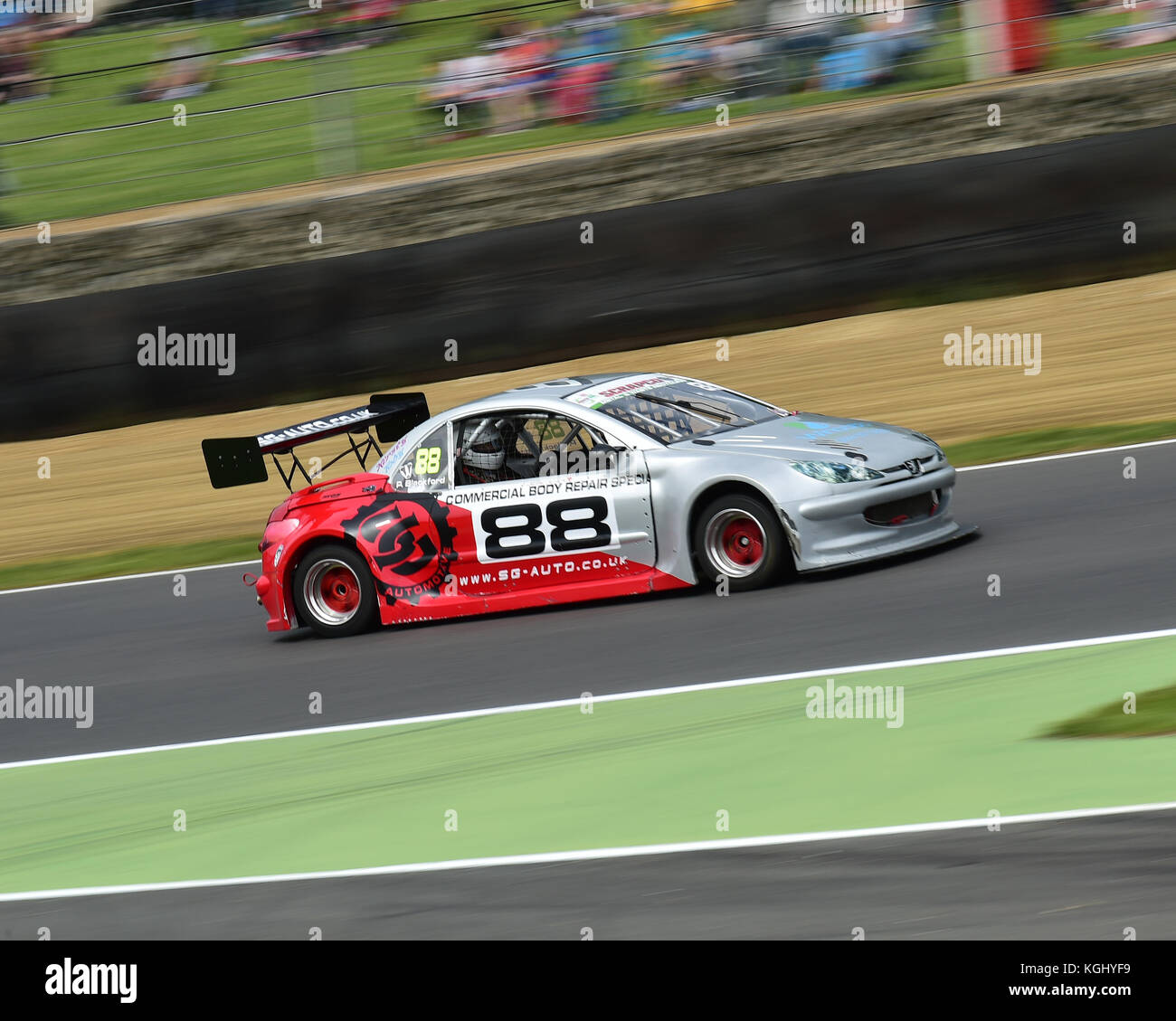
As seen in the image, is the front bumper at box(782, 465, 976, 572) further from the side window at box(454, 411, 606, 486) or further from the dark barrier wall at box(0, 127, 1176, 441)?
the dark barrier wall at box(0, 127, 1176, 441)

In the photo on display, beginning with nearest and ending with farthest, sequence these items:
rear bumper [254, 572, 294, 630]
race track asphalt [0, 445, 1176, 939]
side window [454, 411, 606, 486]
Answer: race track asphalt [0, 445, 1176, 939] < side window [454, 411, 606, 486] < rear bumper [254, 572, 294, 630]

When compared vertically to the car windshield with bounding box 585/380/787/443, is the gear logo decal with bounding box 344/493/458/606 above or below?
below

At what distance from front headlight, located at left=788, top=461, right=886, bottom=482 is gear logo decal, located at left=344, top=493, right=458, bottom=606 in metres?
2.26

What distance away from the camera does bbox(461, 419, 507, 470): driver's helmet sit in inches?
403

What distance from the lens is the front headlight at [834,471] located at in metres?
9.29

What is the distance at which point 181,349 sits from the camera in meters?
16.4

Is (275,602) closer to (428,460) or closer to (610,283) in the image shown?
(428,460)

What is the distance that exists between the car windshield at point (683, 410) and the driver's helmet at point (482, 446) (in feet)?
2.22

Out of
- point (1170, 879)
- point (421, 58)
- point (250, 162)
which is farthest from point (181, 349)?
point (1170, 879)

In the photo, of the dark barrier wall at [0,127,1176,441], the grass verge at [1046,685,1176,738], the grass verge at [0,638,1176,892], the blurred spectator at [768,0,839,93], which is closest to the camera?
the grass verge at [0,638,1176,892]

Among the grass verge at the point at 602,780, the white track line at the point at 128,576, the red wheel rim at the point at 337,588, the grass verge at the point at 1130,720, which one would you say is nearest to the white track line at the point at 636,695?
the grass verge at the point at 602,780

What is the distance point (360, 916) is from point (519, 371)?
34.5 feet

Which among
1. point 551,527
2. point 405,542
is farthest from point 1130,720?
point 405,542

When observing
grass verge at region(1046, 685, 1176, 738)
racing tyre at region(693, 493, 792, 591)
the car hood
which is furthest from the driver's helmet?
grass verge at region(1046, 685, 1176, 738)
